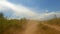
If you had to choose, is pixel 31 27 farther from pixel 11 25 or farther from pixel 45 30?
pixel 11 25

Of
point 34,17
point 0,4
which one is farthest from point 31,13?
point 0,4

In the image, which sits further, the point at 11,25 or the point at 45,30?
the point at 11,25

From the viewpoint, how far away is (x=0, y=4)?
2541 millimetres

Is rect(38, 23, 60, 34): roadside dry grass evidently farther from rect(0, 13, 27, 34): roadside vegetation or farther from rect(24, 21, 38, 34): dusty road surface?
rect(0, 13, 27, 34): roadside vegetation

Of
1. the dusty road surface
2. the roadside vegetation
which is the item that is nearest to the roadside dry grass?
the dusty road surface

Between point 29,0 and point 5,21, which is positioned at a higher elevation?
point 29,0

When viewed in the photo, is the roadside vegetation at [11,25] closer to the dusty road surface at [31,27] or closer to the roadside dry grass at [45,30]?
the dusty road surface at [31,27]

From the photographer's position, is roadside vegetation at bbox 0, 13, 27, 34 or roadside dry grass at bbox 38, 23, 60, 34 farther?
roadside vegetation at bbox 0, 13, 27, 34

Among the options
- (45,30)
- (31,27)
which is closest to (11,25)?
(31,27)

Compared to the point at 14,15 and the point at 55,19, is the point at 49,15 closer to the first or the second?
the point at 55,19

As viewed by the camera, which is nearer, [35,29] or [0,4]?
[35,29]

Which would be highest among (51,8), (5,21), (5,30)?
(51,8)

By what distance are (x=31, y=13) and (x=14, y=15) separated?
32 cm

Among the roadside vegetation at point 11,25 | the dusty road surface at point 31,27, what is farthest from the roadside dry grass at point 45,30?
the roadside vegetation at point 11,25
